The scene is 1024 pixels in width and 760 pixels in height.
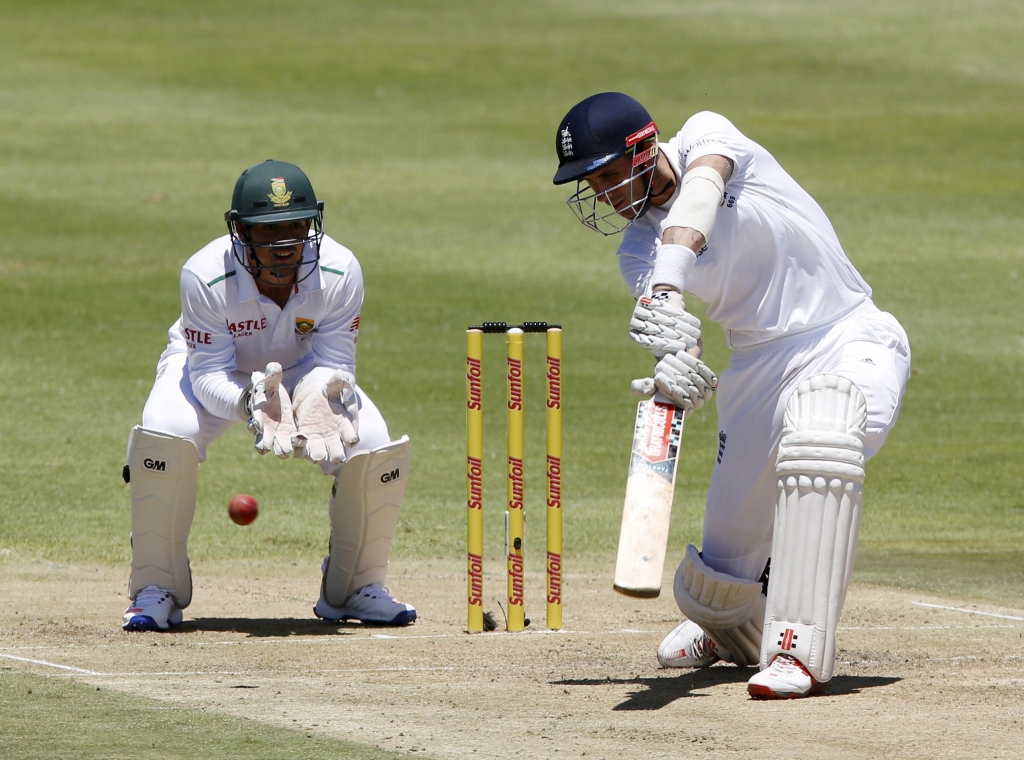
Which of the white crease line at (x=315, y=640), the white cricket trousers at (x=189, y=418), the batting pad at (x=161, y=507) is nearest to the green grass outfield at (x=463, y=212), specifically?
the batting pad at (x=161, y=507)

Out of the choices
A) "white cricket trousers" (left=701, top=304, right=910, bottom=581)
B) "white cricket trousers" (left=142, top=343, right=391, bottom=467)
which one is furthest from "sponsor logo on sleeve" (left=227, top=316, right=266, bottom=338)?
"white cricket trousers" (left=701, top=304, right=910, bottom=581)

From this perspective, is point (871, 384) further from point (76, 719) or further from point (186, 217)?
point (186, 217)

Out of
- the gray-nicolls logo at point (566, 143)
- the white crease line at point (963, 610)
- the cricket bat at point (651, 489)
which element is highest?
the gray-nicolls logo at point (566, 143)

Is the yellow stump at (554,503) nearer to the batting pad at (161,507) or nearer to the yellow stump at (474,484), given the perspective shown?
the yellow stump at (474,484)

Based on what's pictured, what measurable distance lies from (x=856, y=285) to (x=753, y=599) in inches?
39.6

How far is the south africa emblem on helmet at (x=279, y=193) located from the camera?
5617 millimetres

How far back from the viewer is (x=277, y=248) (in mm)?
5648

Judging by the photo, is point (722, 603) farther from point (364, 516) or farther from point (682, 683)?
point (364, 516)

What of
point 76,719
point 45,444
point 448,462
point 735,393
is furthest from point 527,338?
point 76,719

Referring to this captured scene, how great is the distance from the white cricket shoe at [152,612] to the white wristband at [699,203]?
8.04ft

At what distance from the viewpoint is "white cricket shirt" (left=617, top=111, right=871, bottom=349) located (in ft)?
15.0

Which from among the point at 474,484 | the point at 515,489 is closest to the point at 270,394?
the point at 474,484

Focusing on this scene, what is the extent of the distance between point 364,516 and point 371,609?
35cm

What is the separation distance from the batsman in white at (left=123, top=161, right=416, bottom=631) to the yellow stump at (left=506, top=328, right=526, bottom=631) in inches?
20.2
